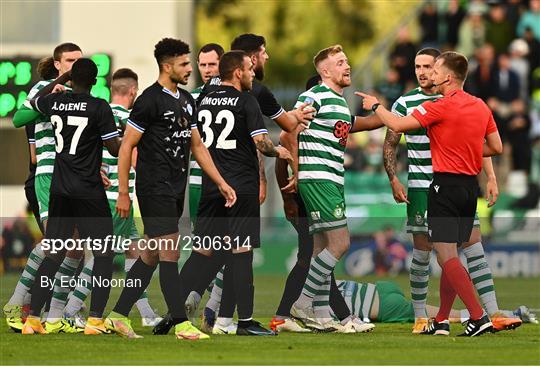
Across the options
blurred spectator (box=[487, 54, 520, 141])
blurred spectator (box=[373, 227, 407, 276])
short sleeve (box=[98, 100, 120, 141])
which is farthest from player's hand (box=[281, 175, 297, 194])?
blurred spectator (box=[487, 54, 520, 141])

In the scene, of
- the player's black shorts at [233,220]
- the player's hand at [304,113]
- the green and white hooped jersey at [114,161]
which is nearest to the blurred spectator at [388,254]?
the green and white hooped jersey at [114,161]

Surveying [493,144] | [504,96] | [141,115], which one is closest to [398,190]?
[493,144]

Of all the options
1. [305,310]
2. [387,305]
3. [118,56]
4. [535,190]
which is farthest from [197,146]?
[535,190]

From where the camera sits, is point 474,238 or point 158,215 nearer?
point 158,215

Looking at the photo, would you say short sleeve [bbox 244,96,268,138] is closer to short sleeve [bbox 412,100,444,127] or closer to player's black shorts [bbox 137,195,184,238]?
player's black shorts [bbox 137,195,184,238]

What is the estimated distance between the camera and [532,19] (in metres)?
28.5

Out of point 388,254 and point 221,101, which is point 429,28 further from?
point 221,101

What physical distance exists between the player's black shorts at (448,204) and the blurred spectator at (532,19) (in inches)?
664

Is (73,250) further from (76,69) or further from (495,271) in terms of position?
(495,271)

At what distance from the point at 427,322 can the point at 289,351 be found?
2301 mm

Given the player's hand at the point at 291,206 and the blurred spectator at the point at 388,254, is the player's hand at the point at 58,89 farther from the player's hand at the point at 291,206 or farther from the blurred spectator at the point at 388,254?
the blurred spectator at the point at 388,254

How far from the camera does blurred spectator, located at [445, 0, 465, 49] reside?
94.2 feet

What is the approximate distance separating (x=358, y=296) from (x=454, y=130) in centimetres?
224

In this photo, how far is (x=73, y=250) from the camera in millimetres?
12141
